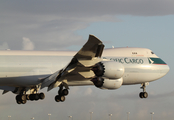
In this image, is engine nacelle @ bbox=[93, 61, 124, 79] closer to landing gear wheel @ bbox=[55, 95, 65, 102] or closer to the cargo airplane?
the cargo airplane

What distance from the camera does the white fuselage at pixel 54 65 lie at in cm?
3328

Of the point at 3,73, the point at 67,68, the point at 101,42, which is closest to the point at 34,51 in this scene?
the point at 3,73

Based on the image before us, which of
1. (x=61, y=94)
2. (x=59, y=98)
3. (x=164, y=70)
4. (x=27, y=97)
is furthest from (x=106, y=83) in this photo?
(x=27, y=97)

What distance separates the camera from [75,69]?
29500 mm

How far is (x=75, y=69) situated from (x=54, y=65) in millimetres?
5892

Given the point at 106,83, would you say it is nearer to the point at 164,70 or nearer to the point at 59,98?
the point at 59,98

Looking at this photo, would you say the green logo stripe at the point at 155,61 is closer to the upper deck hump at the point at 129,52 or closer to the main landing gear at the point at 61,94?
the upper deck hump at the point at 129,52

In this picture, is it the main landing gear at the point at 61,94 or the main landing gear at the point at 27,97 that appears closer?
the main landing gear at the point at 61,94

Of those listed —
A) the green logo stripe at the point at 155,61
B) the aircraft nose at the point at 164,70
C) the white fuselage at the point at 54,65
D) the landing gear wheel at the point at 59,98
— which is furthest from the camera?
the aircraft nose at the point at 164,70

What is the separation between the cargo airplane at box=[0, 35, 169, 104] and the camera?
2675 cm

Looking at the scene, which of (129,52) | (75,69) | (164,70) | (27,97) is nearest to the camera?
(75,69)

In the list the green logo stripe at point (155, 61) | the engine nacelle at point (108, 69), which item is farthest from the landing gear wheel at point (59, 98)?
the engine nacelle at point (108, 69)

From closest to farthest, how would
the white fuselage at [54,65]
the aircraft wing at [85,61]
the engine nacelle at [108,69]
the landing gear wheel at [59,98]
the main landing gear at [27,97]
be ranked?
the aircraft wing at [85,61], the engine nacelle at [108,69], the white fuselage at [54,65], the landing gear wheel at [59,98], the main landing gear at [27,97]

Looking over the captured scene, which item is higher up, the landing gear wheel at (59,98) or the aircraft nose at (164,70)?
the aircraft nose at (164,70)
